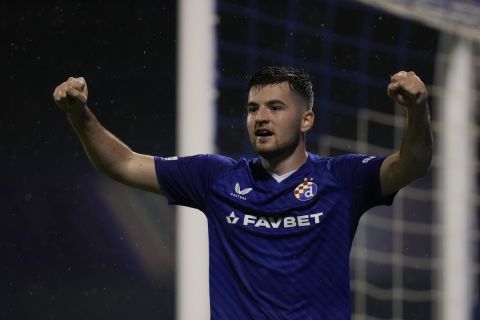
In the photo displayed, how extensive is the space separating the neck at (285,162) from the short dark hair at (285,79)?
19 cm

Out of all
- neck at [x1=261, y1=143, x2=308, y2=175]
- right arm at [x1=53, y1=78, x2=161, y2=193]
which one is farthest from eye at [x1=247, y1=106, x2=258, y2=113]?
right arm at [x1=53, y1=78, x2=161, y2=193]

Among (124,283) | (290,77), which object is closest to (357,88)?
(124,283)

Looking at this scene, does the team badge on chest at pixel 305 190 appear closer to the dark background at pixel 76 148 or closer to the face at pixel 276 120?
the face at pixel 276 120

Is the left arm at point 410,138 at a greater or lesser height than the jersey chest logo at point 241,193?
greater

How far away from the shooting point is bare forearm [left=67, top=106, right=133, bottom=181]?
3.37 m

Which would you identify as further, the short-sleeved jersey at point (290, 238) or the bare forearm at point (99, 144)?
the bare forearm at point (99, 144)

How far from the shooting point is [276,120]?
333 cm

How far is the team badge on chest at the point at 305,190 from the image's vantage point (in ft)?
10.9

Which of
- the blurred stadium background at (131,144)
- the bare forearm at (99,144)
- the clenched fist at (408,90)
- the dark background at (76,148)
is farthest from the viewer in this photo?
the dark background at (76,148)

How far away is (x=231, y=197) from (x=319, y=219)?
313mm

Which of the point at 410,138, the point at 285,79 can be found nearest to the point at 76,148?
the point at 285,79

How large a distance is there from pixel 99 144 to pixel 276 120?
600mm

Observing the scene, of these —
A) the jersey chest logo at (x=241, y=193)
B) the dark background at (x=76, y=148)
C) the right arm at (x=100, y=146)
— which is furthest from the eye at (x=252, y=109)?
the dark background at (x=76, y=148)

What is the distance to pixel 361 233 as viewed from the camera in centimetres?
962
